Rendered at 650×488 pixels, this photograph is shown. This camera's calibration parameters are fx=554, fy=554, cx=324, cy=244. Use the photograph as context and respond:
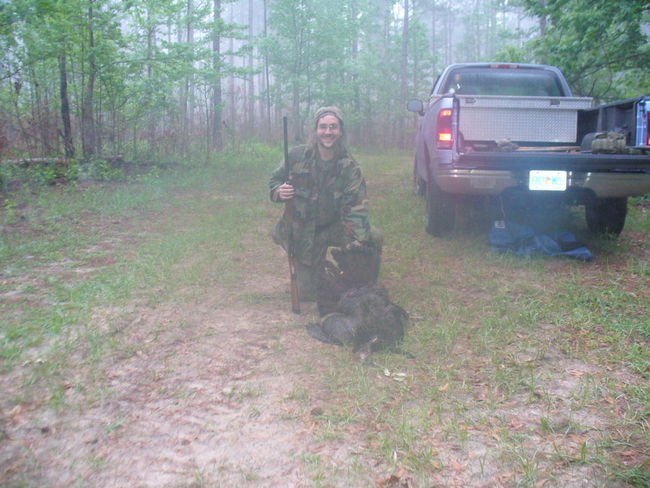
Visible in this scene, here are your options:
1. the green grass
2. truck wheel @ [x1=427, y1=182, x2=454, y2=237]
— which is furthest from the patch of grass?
truck wheel @ [x1=427, y1=182, x2=454, y2=237]

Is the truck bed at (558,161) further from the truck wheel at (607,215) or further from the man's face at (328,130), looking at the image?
the man's face at (328,130)

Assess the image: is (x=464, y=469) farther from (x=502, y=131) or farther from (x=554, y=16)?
(x=554, y=16)

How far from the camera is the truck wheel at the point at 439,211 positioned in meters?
6.11

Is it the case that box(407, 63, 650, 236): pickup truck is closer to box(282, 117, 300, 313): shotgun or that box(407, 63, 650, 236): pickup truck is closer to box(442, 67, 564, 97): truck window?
box(442, 67, 564, 97): truck window

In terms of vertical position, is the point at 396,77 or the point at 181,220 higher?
the point at 396,77

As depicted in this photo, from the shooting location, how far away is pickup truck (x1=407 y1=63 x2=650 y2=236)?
16.6 feet

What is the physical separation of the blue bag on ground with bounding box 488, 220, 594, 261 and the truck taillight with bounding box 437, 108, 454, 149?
1078 mm

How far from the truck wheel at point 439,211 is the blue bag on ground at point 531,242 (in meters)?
0.55

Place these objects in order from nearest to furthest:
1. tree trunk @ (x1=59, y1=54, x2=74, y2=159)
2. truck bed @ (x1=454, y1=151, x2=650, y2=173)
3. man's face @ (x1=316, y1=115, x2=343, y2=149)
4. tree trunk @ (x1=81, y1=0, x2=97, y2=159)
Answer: man's face @ (x1=316, y1=115, x2=343, y2=149) < truck bed @ (x1=454, y1=151, x2=650, y2=173) < tree trunk @ (x1=59, y1=54, x2=74, y2=159) < tree trunk @ (x1=81, y1=0, x2=97, y2=159)

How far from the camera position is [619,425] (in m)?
2.57

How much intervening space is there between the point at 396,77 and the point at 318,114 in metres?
28.7

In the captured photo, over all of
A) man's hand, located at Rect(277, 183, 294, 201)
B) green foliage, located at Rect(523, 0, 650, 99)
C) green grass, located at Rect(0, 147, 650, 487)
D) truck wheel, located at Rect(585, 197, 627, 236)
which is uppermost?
green foliage, located at Rect(523, 0, 650, 99)

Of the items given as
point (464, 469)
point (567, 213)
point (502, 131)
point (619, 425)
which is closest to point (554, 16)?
point (567, 213)

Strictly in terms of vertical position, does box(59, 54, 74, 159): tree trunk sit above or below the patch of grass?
above
